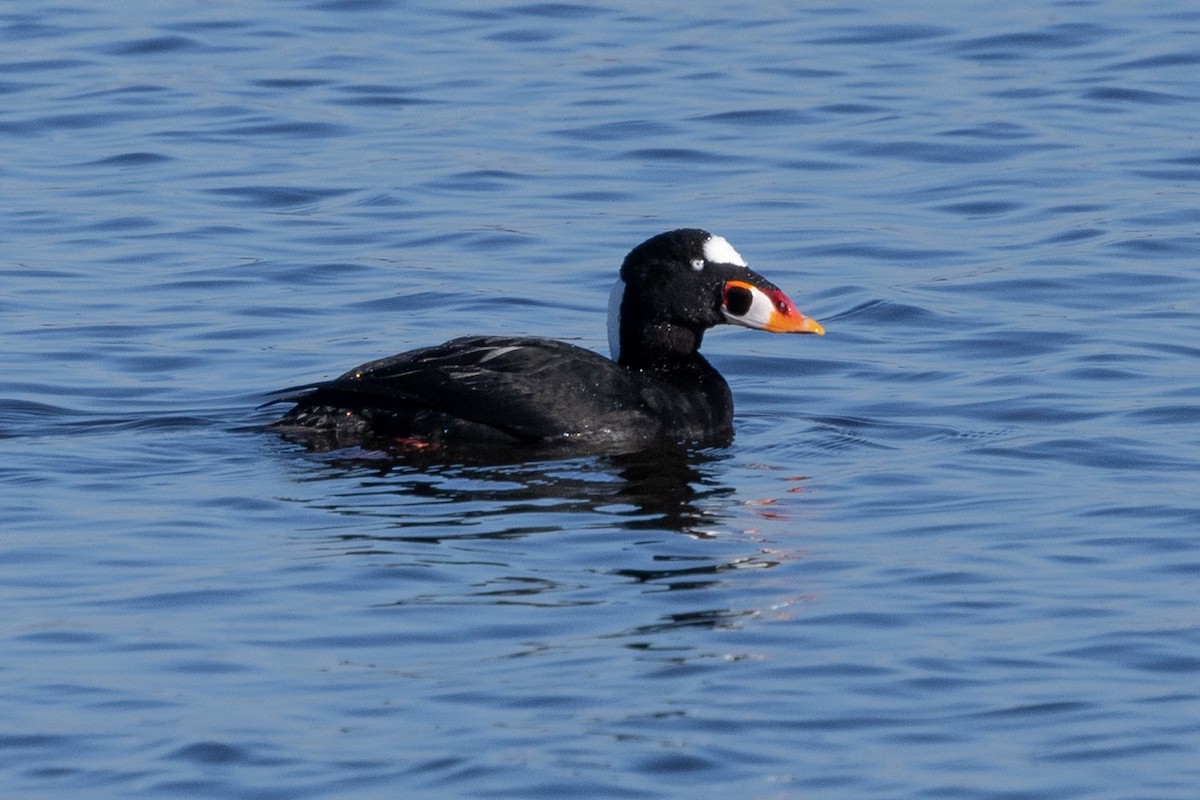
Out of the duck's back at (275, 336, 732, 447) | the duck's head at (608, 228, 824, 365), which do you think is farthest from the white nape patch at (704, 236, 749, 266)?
the duck's back at (275, 336, 732, 447)

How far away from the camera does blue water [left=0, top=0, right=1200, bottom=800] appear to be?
576 centimetres

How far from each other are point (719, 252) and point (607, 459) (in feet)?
4.08

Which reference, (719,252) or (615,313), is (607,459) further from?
(719,252)

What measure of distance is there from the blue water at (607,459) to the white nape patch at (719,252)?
694mm

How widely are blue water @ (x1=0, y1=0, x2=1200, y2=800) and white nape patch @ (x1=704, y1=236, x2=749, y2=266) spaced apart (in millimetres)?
694

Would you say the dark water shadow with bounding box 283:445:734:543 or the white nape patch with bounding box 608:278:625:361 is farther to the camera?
the white nape patch with bounding box 608:278:625:361

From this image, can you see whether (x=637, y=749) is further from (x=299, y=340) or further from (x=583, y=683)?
(x=299, y=340)

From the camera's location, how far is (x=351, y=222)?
13328 mm

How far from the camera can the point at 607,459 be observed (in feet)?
28.9

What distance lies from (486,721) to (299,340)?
5426 mm

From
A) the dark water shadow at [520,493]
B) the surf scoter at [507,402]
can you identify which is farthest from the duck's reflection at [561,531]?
the surf scoter at [507,402]

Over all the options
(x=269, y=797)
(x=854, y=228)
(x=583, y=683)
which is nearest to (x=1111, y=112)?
(x=854, y=228)

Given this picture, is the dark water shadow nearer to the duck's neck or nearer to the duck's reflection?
the duck's reflection

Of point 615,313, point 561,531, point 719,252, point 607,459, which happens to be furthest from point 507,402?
point 719,252
